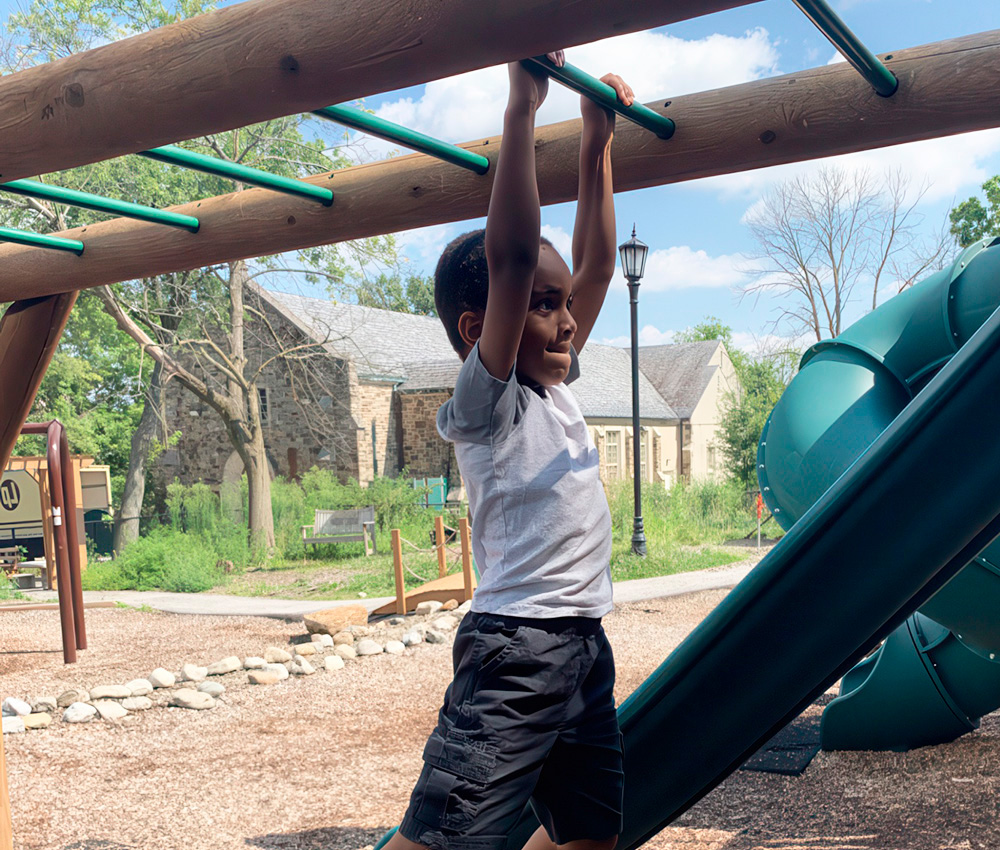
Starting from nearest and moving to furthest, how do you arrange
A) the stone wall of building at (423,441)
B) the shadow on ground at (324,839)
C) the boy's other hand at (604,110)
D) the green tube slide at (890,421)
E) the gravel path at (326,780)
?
the boy's other hand at (604,110)
the green tube slide at (890,421)
the gravel path at (326,780)
the shadow on ground at (324,839)
the stone wall of building at (423,441)

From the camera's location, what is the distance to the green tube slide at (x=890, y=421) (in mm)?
3229

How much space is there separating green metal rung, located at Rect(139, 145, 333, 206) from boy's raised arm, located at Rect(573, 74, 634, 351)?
0.76 metres

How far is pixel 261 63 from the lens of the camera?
133 cm

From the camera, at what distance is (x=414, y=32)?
1238 millimetres

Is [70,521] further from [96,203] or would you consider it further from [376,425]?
[376,425]

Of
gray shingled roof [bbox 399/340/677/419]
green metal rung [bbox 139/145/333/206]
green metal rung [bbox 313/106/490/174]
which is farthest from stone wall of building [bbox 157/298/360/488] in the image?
green metal rung [bbox 313/106/490/174]

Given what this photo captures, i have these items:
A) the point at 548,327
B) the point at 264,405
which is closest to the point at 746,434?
the point at 264,405

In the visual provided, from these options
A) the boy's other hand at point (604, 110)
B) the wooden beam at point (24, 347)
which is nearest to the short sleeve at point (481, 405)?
the boy's other hand at point (604, 110)

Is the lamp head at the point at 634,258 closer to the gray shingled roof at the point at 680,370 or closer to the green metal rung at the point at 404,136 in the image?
the green metal rung at the point at 404,136

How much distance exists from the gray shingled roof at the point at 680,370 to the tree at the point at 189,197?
62.9 feet

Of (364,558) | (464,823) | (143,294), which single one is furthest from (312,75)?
(143,294)

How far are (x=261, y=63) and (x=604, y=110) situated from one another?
2.90ft

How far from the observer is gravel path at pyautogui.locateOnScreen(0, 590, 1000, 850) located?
374 cm

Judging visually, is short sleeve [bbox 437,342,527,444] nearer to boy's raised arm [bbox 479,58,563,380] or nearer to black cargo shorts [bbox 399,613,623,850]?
boy's raised arm [bbox 479,58,563,380]
